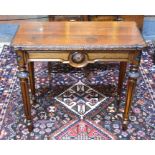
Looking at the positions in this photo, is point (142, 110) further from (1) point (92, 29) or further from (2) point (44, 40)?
(2) point (44, 40)

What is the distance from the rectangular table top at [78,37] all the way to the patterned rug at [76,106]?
685 mm

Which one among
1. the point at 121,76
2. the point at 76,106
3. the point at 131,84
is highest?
the point at 131,84

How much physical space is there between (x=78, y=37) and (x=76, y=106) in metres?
0.73

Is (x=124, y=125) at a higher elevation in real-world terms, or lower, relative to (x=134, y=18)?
lower

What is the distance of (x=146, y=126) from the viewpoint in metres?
1.90

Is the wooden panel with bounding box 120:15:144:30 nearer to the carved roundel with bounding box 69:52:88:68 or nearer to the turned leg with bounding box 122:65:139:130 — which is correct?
the turned leg with bounding box 122:65:139:130

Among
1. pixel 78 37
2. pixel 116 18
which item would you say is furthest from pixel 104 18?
pixel 78 37

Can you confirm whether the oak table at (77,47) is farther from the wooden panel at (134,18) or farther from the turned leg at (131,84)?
the wooden panel at (134,18)

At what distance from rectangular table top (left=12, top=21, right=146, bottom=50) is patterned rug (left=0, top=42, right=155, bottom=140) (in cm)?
69

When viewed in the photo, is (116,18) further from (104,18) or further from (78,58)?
(78,58)

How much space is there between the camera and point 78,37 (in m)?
1.60

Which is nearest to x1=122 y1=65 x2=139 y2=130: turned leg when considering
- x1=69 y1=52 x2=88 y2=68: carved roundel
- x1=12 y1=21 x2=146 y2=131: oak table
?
x1=12 y1=21 x2=146 y2=131: oak table
